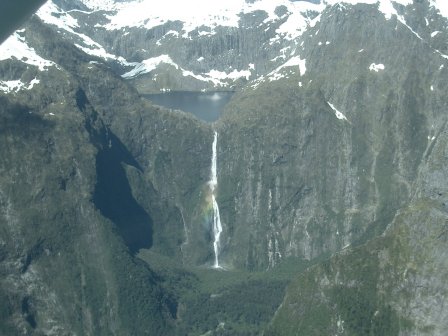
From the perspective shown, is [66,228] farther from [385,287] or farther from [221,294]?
[385,287]

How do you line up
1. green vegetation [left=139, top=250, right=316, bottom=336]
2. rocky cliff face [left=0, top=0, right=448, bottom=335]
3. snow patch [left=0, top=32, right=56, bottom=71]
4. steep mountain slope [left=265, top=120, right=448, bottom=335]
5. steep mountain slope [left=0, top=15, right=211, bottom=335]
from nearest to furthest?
steep mountain slope [left=265, top=120, right=448, bottom=335] → rocky cliff face [left=0, top=0, right=448, bottom=335] → steep mountain slope [left=0, top=15, right=211, bottom=335] → green vegetation [left=139, top=250, right=316, bottom=336] → snow patch [left=0, top=32, right=56, bottom=71]

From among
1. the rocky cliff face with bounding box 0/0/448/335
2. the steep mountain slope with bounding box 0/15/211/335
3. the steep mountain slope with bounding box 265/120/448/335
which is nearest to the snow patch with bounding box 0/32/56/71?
the rocky cliff face with bounding box 0/0/448/335

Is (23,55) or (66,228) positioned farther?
(23,55)

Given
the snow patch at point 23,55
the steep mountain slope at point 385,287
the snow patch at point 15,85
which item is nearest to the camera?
the steep mountain slope at point 385,287

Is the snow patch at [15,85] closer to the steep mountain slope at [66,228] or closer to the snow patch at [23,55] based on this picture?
the steep mountain slope at [66,228]

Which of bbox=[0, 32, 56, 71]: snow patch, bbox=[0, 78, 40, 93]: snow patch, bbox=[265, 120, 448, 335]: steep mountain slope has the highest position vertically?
bbox=[0, 32, 56, 71]: snow patch

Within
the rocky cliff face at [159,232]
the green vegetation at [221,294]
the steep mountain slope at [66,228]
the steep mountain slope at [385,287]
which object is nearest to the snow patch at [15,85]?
the rocky cliff face at [159,232]

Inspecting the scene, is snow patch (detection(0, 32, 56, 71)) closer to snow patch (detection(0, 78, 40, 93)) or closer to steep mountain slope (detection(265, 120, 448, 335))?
snow patch (detection(0, 78, 40, 93))

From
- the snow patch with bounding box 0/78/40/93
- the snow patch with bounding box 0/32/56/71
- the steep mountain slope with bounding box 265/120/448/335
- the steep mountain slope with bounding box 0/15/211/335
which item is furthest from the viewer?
the snow patch with bounding box 0/32/56/71

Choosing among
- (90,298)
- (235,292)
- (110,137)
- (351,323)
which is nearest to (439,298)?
(351,323)

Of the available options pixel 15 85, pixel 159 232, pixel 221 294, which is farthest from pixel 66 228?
pixel 15 85

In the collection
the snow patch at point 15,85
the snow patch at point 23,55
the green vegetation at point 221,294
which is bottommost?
the green vegetation at point 221,294
